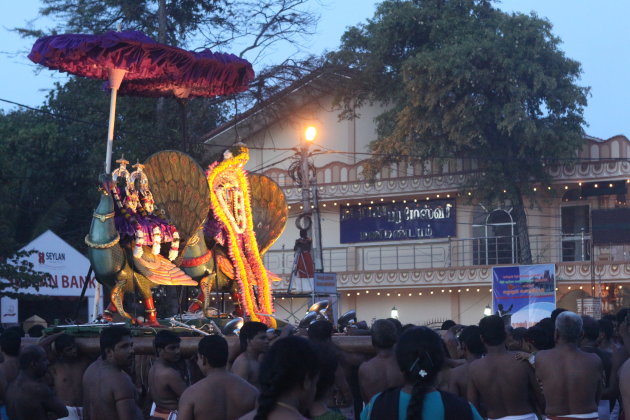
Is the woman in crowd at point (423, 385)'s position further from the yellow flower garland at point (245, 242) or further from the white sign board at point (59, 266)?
the white sign board at point (59, 266)

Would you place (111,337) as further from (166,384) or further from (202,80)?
(202,80)

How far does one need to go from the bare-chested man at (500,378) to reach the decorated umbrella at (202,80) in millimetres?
12342

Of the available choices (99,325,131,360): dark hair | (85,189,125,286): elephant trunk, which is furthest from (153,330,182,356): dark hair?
(85,189,125,286): elephant trunk

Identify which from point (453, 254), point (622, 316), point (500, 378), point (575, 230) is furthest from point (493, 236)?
point (500, 378)

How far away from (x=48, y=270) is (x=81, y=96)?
1067cm

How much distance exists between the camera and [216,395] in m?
6.90

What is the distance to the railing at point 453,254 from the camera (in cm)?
3575

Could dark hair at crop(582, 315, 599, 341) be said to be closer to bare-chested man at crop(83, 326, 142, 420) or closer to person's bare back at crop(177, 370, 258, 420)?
bare-chested man at crop(83, 326, 142, 420)

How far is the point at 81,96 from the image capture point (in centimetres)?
3372

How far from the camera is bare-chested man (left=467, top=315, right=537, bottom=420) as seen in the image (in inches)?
318

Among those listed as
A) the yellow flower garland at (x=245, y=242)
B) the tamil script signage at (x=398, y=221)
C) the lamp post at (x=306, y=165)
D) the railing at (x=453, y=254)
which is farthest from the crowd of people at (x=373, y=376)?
the tamil script signage at (x=398, y=221)

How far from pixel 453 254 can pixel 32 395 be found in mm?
30081

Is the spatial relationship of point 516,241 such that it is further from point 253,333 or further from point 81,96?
point 253,333

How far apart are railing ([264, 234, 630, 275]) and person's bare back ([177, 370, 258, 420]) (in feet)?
91.9
